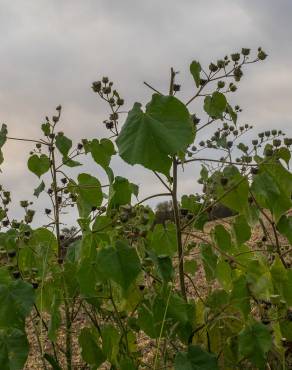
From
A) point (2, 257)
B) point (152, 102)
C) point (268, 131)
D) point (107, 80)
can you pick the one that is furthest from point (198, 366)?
point (268, 131)

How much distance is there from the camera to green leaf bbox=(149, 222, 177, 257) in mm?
1813

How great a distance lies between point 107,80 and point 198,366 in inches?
41.0

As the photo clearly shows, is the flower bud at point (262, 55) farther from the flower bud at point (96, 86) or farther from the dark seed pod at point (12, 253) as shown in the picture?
the dark seed pod at point (12, 253)

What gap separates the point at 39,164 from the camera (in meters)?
2.22

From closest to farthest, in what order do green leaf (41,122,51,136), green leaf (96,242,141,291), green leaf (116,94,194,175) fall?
green leaf (116,94,194,175) < green leaf (96,242,141,291) < green leaf (41,122,51,136)

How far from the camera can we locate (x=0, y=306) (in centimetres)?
148

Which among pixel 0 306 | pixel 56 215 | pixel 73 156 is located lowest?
pixel 0 306

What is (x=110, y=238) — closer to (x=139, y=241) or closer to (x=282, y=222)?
(x=139, y=241)

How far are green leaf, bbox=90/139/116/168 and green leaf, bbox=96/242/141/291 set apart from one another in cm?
27

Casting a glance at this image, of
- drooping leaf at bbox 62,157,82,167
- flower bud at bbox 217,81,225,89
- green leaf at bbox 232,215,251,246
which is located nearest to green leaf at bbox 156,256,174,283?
green leaf at bbox 232,215,251,246

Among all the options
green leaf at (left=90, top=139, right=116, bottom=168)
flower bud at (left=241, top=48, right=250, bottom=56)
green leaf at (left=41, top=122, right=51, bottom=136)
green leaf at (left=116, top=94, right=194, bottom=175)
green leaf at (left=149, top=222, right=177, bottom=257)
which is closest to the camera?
green leaf at (left=116, top=94, right=194, bottom=175)

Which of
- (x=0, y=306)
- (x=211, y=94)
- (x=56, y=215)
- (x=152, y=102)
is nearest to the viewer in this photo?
(x=152, y=102)

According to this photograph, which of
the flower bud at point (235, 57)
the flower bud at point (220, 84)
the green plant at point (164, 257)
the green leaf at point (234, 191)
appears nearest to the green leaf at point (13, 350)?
the green plant at point (164, 257)

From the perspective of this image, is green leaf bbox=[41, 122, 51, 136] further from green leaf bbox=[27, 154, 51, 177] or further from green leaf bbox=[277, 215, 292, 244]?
green leaf bbox=[277, 215, 292, 244]
